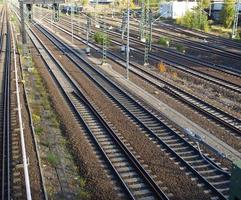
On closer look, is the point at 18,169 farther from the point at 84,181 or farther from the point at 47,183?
the point at 84,181

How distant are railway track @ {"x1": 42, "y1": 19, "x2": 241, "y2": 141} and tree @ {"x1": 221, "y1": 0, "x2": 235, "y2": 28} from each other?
40.5 meters

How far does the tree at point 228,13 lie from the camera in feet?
225

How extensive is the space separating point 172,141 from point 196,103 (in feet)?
22.1

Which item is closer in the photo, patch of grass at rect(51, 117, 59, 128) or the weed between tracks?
the weed between tracks

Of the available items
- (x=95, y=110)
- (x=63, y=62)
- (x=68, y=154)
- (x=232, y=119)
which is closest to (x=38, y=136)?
(x=68, y=154)

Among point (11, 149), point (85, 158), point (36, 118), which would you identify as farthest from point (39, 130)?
point (85, 158)

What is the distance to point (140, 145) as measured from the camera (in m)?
16.5

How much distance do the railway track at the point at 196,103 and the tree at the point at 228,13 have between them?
40.5 m

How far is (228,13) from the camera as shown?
69.8 m

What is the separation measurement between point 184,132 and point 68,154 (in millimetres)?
5510

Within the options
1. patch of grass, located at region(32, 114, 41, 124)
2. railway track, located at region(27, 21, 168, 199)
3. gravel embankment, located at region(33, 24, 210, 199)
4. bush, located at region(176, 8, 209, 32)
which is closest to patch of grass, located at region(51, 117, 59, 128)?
patch of grass, located at region(32, 114, 41, 124)

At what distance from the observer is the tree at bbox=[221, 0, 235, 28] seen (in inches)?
2702

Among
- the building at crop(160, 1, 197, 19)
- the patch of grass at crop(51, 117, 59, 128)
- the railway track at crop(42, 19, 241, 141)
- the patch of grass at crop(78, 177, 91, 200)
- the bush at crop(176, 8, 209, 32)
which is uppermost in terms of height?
the building at crop(160, 1, 197, 19)

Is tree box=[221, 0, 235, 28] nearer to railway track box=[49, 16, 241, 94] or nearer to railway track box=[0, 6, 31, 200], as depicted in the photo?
railway track box=[49, 16, 241, 94]
